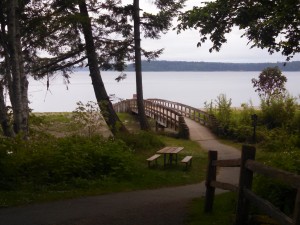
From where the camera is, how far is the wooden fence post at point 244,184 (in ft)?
20.2

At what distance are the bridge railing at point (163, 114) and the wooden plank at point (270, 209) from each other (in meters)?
17.2

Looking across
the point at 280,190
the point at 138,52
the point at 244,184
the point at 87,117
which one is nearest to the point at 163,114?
the point at 138,52

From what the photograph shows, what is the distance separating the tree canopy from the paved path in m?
5.33

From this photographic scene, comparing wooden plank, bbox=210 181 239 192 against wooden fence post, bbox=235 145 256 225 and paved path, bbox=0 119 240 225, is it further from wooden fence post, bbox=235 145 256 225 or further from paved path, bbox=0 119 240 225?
paved path, bbox=0 119 240 225

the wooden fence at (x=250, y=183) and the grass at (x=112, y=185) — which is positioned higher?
the wooden fence at (x=250, y=183)

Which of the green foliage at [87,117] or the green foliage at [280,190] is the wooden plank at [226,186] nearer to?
the green foliage at [280,190]

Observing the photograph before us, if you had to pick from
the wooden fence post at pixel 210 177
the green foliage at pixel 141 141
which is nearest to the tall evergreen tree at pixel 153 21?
the green foliage at pixel 141 141

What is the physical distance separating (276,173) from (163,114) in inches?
942

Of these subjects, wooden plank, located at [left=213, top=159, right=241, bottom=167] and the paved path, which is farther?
the paved path

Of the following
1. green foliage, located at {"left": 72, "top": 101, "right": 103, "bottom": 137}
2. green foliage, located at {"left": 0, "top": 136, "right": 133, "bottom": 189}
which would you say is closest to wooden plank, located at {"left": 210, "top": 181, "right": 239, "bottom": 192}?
green foliage, located at {"left": 0, "top": 136, "right": 133, "bottom": 189}

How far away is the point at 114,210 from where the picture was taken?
8.45 metres

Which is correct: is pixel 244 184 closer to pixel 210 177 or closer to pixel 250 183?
pixel 250 183

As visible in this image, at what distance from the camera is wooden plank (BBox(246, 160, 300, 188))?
4.62 m

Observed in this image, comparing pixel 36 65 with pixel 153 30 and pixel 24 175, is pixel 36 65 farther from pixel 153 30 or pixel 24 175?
pixel 24 175
